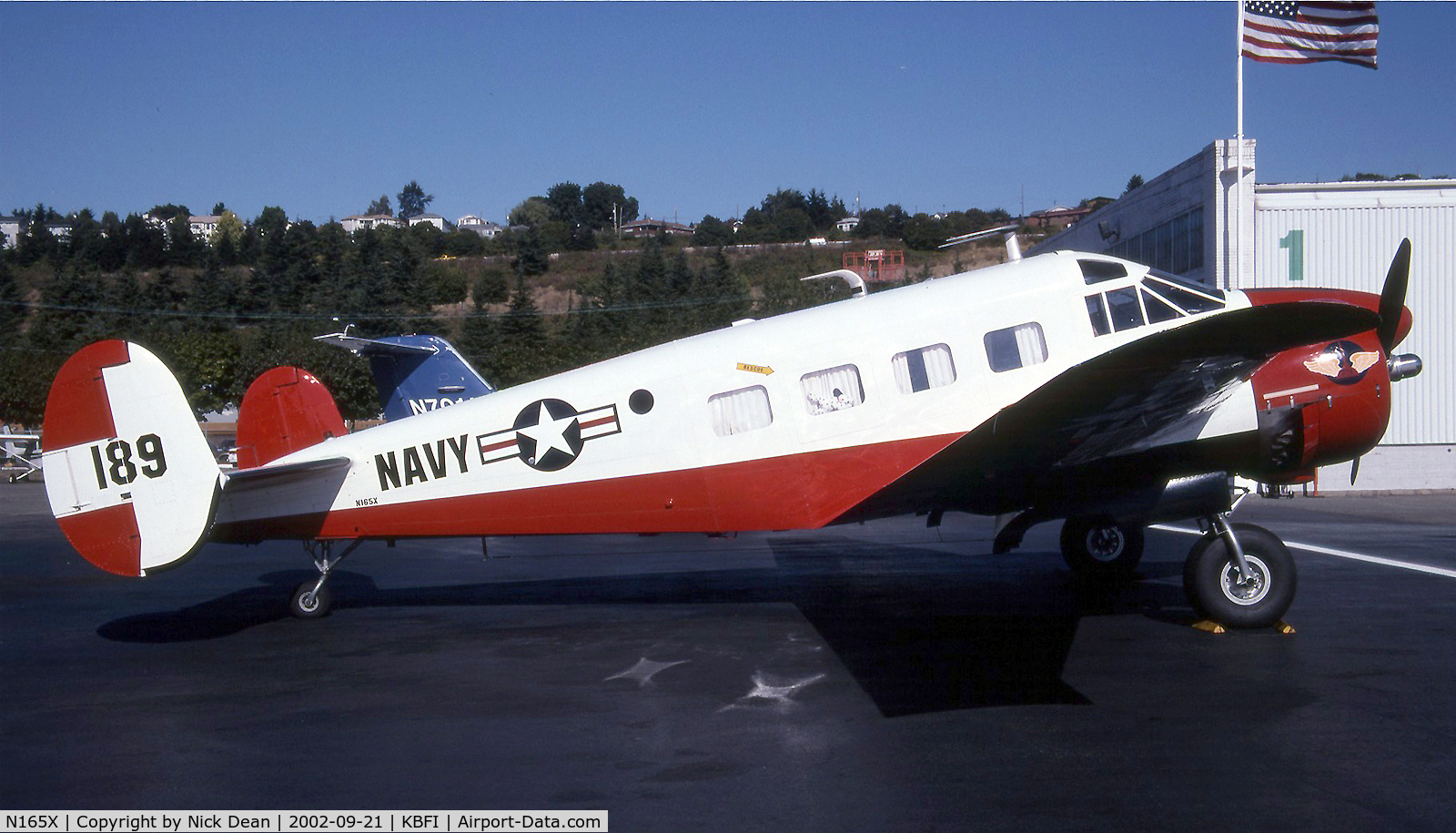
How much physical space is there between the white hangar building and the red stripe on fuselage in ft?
64.9

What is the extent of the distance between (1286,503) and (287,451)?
21.7 meters

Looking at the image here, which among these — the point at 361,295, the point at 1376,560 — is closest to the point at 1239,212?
the point at 1376,560

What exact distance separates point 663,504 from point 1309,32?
822 inches

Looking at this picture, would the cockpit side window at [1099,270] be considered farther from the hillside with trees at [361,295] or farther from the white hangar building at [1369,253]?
the hillside with trees at [361,295]

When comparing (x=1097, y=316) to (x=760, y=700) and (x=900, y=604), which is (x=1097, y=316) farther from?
(x=760, y=700)

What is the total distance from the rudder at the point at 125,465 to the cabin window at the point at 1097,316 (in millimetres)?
7606

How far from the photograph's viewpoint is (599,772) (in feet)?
19.5

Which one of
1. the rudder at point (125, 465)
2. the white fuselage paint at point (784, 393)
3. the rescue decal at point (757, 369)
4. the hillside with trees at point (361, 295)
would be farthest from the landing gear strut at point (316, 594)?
the hillside with trees at point (361, 295)

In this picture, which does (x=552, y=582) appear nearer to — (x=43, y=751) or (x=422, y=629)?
(x=422, y=629)

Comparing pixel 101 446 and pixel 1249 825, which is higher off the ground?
pixel 101 446

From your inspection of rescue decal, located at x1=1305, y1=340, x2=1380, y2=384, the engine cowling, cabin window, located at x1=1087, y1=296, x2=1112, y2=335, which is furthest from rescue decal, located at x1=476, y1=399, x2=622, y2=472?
rescue decal, located at x1=1305, y1=340, x2=1380, y2=384

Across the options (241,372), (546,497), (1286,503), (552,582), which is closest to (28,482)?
(241,372)

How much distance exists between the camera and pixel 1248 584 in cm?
919

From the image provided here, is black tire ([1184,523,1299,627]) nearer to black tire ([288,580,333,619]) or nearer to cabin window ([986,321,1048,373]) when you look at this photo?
cabin window ([986,321,1048,373])
